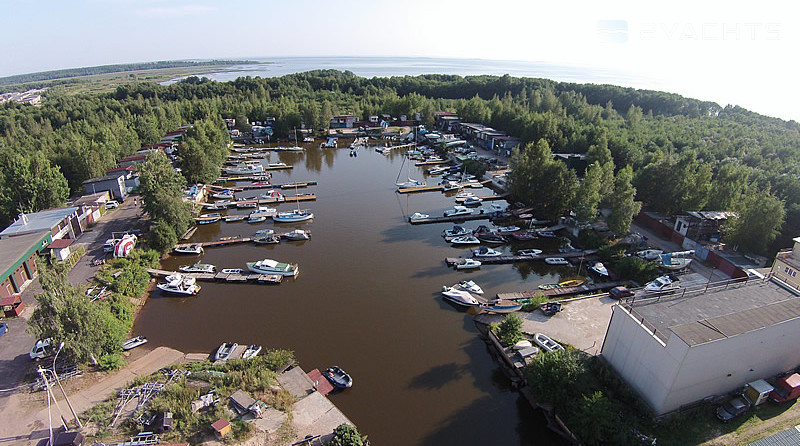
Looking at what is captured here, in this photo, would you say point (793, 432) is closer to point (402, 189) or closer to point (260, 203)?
point (402, 189)

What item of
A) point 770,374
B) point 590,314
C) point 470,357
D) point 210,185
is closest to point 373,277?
point 470,357

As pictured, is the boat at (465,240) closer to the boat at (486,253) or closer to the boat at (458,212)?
the boat at (486,253)

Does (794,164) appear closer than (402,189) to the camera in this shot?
Yes

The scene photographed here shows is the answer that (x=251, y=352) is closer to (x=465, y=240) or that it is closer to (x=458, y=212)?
(x=465, y=240)

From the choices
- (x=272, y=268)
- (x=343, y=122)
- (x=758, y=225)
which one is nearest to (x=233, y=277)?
(x=272, y=268)

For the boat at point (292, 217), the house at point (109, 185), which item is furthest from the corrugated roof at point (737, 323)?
the house at point (109, 185)

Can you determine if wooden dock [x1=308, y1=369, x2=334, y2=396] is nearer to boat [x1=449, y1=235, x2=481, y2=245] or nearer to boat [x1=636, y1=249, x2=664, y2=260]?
boat [x1=449, y1=235, x2=481, y2=245]

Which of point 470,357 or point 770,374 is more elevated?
point 770,374

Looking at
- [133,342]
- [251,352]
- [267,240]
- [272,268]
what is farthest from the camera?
[267,240]
